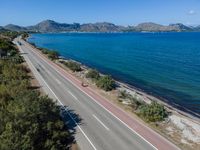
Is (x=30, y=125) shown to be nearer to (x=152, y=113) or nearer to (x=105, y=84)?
(x=152, y=113)

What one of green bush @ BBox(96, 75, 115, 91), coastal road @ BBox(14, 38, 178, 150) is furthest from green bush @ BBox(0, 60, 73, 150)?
green bush @ BBox(96, 75, 115, 91)

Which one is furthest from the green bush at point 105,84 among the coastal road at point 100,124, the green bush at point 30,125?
the green bush at point 30,125

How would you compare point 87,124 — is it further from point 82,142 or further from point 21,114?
point 21,114

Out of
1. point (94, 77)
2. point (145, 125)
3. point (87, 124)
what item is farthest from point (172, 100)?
point (87, 124)

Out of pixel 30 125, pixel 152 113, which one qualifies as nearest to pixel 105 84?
pixel 152 113

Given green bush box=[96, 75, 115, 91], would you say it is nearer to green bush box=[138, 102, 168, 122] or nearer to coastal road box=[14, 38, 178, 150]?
coastal road box=[14, 38, 178, 150]

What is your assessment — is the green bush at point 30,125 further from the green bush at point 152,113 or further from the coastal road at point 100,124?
the green bush at point 152,113
